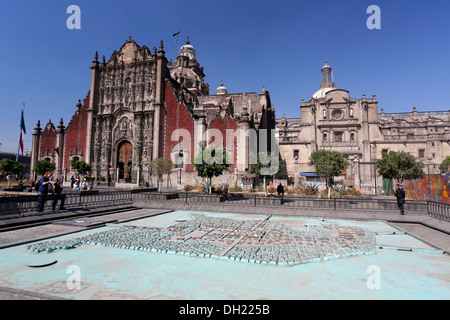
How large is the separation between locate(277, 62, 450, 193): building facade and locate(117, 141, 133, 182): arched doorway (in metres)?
26.2

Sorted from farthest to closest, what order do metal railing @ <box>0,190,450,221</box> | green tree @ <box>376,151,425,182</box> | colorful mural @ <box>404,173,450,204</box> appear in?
green tree @ <box>376,151,425,182</box> < colorful mural @ <box>404,173,450,204</box> < metal railing @ <box>0,190,450,221</box>

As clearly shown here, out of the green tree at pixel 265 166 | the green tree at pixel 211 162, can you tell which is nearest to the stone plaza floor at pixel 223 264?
the green tree at pixel 265 166

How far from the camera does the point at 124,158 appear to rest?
34.8 m

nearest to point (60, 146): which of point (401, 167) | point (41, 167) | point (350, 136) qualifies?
point (41, 167)

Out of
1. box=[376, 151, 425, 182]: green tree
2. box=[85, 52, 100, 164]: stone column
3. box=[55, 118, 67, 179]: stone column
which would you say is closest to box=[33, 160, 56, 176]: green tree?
box=[85, 52, 100, 164]: stone column

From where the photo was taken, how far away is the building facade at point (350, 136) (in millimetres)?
43750

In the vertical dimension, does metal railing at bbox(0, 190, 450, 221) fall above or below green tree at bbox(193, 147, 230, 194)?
below

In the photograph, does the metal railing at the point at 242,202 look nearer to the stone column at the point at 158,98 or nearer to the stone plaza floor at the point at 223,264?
the stone plaza floor at the point at 223,264

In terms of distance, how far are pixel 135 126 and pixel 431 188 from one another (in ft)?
110

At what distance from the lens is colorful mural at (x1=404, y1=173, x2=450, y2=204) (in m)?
16.7

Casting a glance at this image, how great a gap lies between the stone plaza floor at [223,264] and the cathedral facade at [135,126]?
2106 centimetres

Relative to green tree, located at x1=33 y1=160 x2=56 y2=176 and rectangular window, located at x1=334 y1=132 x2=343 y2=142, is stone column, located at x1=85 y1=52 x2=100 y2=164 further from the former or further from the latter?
rectangular window, located at x1=334 y1=132 x2=343 y2=142
